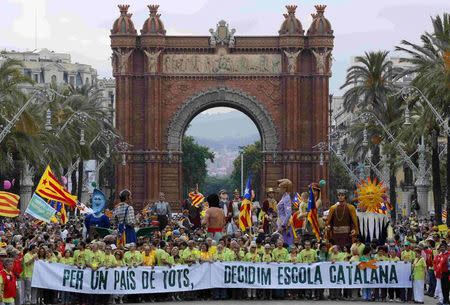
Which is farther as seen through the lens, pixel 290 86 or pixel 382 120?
pixel 290 86

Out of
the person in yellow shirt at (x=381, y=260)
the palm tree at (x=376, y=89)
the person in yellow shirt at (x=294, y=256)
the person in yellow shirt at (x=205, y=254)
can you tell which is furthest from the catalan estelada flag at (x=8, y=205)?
→ the palm tree at (x=376, y=89)

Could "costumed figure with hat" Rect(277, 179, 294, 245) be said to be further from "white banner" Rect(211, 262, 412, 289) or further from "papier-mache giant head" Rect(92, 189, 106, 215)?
"white banner" Rect(211, 262, 412, 289)

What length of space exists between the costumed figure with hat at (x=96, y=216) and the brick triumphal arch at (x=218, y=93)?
4885cm

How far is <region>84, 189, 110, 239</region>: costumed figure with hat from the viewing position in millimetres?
35656

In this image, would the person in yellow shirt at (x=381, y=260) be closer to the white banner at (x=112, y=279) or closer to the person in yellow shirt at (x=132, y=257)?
the white banner at (x=112, y=279)

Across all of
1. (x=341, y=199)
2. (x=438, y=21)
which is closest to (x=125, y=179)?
(x=438, y=21)

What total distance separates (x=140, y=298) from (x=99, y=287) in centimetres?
161

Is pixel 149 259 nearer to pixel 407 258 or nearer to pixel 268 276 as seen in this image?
pixel 268 276

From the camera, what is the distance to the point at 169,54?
87188mm

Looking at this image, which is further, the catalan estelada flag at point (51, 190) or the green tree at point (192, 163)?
the green tree at point (192, 163)

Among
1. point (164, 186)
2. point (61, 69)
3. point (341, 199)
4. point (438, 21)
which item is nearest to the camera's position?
point (341, 199)

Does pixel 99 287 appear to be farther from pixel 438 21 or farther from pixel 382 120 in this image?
pixel 382 120

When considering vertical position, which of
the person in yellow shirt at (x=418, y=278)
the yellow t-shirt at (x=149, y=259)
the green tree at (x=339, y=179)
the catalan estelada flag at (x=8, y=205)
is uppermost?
the green tree at (x=339, y=179)

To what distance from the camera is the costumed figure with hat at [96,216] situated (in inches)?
1404
